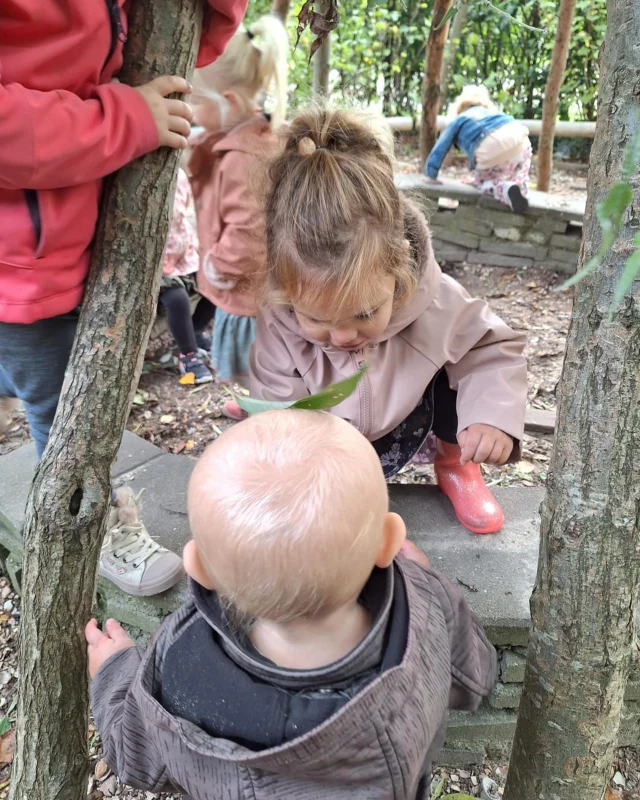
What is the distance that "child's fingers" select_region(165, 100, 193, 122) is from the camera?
1.31m

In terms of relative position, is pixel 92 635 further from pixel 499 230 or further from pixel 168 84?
pixel 499 230

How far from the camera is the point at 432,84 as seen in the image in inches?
191

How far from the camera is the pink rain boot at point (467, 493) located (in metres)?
1.82

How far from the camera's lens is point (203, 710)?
96 centimetres

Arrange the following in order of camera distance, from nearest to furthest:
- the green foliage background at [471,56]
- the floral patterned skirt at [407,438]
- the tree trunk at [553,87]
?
the floral patterned skirt at [407,438] < the tree trunk at [553,87] < the green foliage background at [471,56]

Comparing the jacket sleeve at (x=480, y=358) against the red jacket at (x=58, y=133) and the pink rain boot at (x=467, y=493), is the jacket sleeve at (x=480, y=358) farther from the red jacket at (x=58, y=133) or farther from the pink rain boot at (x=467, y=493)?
the red jacket at (x=58, y=133)

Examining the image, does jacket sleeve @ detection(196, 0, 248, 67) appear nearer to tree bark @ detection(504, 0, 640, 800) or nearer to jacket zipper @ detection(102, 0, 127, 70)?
jacket zipper @ detection(102, 0, 127, 70)

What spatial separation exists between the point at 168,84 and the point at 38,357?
0.74 m

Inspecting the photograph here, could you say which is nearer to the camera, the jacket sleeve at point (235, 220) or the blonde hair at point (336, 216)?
the blonde hair at point (336, 216)

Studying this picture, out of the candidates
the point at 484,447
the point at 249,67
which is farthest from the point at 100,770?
the point at 249,67

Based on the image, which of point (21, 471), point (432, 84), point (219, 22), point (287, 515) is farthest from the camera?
point (432, 84)

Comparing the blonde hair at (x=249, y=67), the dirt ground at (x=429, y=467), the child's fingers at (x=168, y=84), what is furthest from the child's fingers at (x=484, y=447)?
the blonde hair at (x=249, y=67)

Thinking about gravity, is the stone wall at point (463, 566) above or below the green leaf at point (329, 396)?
below

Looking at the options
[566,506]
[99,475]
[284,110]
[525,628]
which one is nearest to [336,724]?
[566,506]
